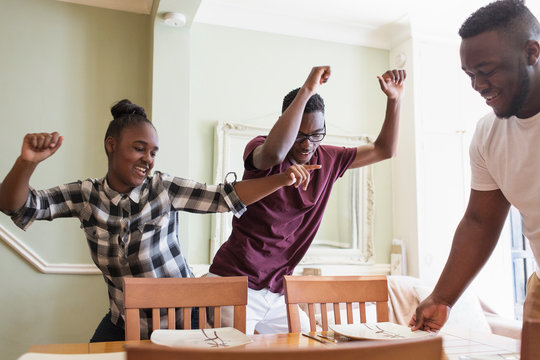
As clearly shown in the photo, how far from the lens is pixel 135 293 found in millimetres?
1441

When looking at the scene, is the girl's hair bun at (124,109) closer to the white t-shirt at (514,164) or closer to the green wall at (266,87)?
the white t-shirt at (514,164)

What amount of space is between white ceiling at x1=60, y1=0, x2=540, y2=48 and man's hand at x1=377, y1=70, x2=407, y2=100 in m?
1.96

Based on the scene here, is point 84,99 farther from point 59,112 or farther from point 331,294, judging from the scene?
point 331,294

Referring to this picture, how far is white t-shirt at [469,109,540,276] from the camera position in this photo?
1.48 meters

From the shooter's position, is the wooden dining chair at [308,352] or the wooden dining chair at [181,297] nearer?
the wooden dining chair at [308,352]

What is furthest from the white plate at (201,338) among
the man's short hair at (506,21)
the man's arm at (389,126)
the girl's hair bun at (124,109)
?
the man's short hair at (506,21)

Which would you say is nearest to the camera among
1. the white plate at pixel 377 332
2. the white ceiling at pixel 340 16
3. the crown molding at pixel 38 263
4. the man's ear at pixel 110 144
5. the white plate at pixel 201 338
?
the white plate at pixel 201 338

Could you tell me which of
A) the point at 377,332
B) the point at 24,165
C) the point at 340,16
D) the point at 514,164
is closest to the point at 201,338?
the point at 377,332

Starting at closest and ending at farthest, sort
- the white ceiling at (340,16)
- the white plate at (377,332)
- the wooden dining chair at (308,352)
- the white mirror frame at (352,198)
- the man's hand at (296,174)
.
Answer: the wooden dining chair at (308,352) < the white plate at (377,332) < the man's hand at (296,174) < the white mirror frame at (352,198) < the white ceiling at (340,16)

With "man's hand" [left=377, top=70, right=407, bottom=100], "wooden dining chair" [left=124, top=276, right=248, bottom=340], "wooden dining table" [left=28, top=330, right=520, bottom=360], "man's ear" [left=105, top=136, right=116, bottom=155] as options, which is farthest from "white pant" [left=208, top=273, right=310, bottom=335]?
"man's hand" [left=377, top=70, right=407, bottom=100]

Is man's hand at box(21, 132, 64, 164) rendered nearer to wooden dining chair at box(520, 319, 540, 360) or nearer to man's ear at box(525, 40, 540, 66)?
wooden dining chair at box(520, 319, 540, 360)

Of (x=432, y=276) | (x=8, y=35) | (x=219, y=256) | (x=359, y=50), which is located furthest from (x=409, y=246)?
(x=8, y=35)

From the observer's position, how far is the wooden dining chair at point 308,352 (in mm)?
620

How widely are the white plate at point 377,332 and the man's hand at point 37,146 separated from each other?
0.99 meters
